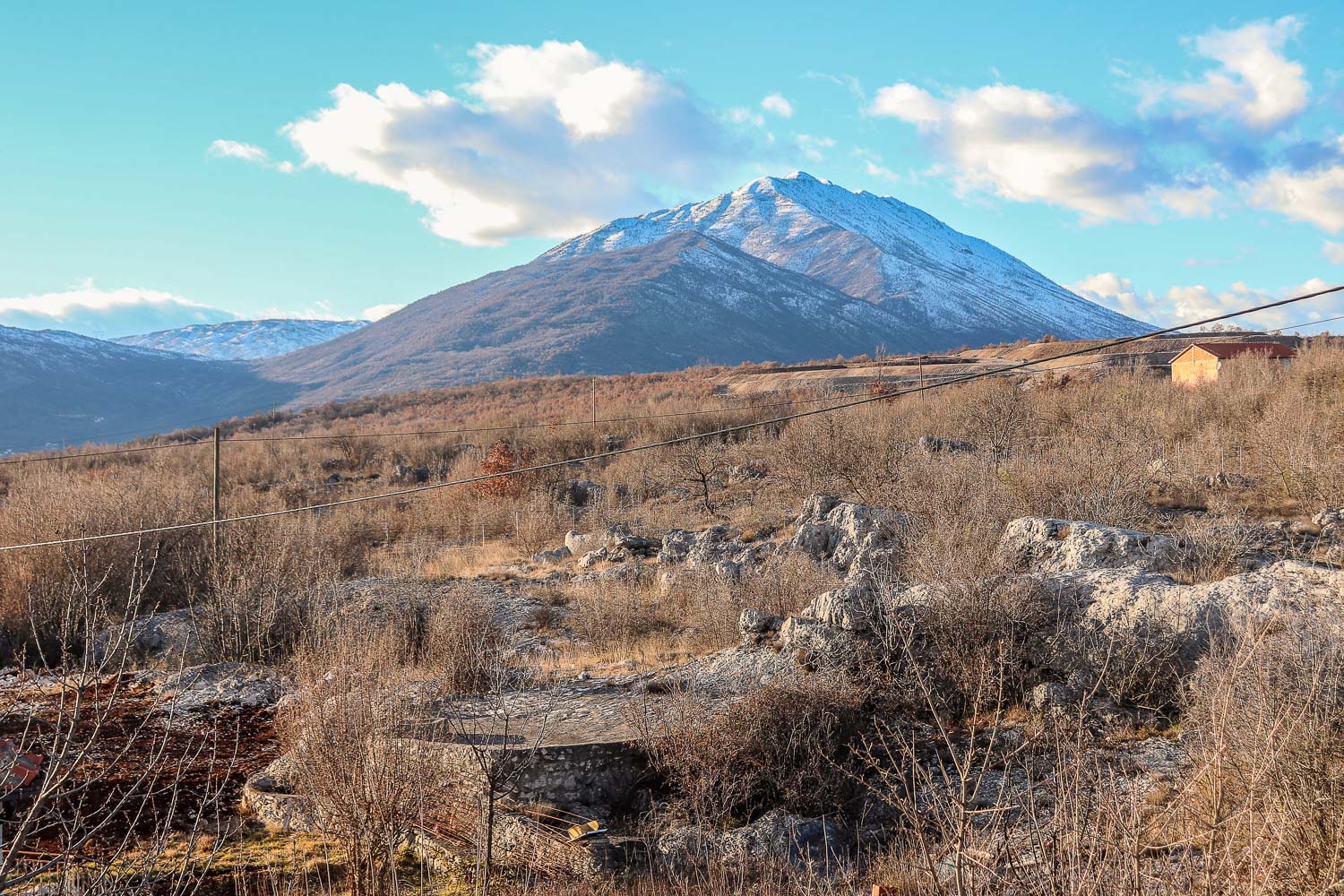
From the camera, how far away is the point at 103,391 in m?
123

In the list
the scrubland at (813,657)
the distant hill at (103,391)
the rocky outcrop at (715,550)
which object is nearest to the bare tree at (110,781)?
the scrubland at (813,657)

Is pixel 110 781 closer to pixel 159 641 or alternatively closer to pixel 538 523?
pixel 159 641

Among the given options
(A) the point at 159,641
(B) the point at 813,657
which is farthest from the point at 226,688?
(B) the point at 813,657

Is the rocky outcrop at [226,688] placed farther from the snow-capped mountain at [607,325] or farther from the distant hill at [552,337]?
the snow-capped mountain at [607,325]

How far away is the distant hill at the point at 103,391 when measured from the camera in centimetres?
10306

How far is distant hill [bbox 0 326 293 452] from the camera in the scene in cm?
10306

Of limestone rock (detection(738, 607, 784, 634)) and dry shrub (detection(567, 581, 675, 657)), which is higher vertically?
limestone rock (detection(738, 607, 784, 634))

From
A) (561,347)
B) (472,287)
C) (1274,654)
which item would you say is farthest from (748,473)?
(472,287)

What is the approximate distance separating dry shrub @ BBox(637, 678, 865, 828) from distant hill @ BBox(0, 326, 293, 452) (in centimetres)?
10385

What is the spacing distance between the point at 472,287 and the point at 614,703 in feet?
587

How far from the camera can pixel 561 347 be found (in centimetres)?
11712

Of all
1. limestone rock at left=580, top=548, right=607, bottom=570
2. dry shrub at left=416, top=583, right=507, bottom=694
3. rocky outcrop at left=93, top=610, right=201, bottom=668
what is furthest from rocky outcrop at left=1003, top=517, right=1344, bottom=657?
rocky outcrop at left=93, top=610, right=201, bottom=668

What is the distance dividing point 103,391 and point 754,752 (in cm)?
14636

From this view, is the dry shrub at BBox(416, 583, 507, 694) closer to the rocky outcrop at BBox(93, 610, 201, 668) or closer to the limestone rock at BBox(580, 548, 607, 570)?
the rocky outcrop at BBox(93, 610, 201, 668)
